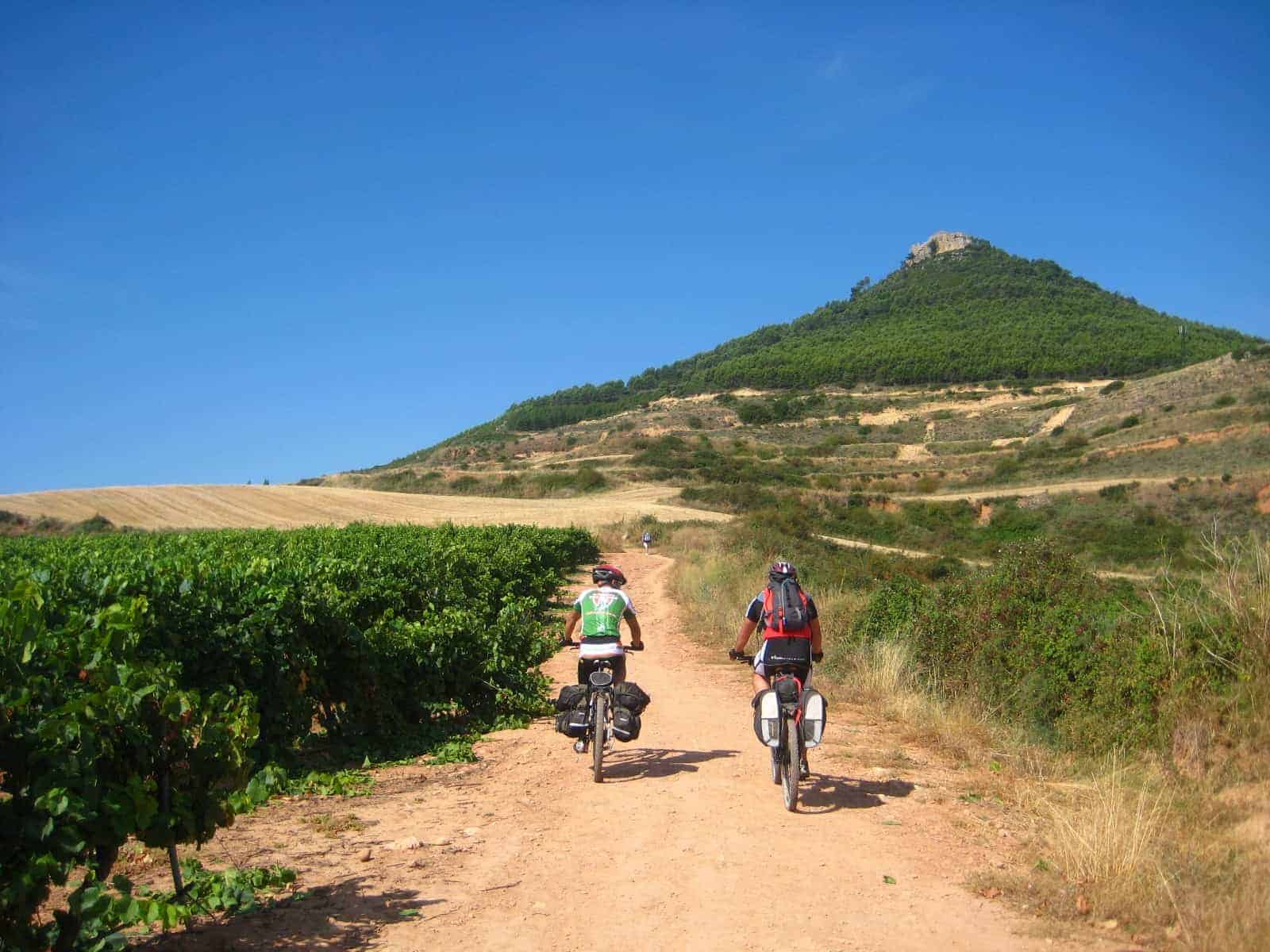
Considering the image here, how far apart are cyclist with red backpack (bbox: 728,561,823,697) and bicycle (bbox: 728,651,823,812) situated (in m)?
0.19

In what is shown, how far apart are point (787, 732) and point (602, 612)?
6.36 ft

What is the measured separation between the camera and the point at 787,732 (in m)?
7.12

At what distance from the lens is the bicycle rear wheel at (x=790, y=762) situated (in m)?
6.98

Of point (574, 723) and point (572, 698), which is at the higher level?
point (572, 698)

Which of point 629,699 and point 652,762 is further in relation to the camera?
point 652,762

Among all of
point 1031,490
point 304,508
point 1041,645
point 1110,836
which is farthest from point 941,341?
point 1110,836

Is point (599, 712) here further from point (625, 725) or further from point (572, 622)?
point (572, 622)

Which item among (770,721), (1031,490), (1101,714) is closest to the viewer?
(770,721)

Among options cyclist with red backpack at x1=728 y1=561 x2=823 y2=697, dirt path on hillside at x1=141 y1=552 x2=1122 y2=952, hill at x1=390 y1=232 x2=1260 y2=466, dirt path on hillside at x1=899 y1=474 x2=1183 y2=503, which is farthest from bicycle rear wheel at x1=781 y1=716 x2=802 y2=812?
hill at x1=390 y1=232 x2=1260 y2=466

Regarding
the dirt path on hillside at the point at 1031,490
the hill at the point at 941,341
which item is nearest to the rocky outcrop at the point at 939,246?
the hill at the point at 941,341

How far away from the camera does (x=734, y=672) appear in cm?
1435

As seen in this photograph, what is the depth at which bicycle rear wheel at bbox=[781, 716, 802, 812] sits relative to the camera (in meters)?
6.98

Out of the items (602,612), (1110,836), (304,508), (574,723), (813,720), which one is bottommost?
(1110,836)

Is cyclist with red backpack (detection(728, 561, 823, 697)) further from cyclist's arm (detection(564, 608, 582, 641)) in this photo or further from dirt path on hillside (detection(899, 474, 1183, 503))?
dirt path on hillside (detection(899, 474, 1183, 503))
